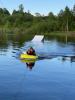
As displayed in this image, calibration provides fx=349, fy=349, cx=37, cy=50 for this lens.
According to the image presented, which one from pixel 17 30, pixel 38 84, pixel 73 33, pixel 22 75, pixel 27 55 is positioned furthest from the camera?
pixel 17 30

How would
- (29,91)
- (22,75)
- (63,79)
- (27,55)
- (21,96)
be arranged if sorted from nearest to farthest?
(21,96) < (29,91) < (63,79) < (22,75) < (27,55)

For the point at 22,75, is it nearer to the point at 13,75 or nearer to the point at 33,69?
the point at 13,75

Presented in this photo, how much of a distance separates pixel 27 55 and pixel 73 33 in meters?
92.2

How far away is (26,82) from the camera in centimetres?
3478

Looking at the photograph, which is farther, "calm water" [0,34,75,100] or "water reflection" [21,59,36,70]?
"water reflection" [21,59,36,70]

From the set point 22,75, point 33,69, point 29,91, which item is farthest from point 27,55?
point 29,91

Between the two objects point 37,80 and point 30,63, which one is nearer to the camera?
point 37,80

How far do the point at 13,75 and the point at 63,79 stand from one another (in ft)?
18.9

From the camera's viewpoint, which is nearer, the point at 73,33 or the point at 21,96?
the point at 21,96

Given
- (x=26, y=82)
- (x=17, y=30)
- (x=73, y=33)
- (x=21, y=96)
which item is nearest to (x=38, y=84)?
(x=26, y=82)

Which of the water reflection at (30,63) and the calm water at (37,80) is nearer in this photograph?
the calm water at (37,80)

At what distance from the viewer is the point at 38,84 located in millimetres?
33406

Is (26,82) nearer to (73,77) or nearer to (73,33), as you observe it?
(73,77)

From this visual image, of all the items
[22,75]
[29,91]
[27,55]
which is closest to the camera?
[29,91]
